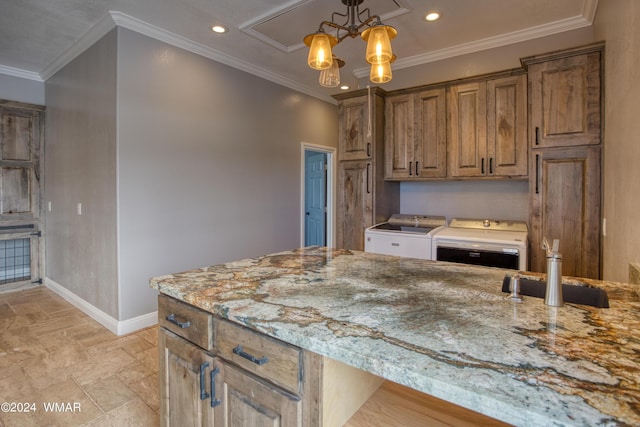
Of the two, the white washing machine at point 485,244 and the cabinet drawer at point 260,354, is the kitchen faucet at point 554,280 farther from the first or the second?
the white washing machine at point 485,244

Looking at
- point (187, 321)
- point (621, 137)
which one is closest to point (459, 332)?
point (187, 321)

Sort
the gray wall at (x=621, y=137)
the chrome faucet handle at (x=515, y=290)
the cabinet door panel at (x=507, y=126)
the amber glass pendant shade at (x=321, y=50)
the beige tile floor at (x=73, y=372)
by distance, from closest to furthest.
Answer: the chrome faucet handle at (x=515, y=290) < the gray wall at (x=621, y=137) < the amber glass pendant shade at (x=321, y=50) < the beige tile floor at (x=73, y=372) < the cabinet door panel at (x=507, y=126)

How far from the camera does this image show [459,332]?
0.89 meters

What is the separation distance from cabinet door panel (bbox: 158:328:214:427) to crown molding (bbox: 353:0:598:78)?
142 inches

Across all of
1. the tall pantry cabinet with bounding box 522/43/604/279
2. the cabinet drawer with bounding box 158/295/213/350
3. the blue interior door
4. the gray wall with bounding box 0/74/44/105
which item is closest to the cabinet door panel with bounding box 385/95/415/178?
the tall pantry cabinet with bounding box 522/43/604/279

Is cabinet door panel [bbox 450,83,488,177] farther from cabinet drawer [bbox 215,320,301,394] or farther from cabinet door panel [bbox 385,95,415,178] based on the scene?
cabinet drawer [bbox 215,320,301,394]

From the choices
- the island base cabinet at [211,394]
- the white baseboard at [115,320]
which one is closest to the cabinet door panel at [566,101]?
the island base cabinet at [211,394]

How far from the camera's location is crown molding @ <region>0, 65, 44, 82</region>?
4059 mm

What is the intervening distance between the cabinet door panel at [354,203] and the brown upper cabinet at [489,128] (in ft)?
2.85

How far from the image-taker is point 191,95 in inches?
134

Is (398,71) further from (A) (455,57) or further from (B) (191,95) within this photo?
(B) (191,95)

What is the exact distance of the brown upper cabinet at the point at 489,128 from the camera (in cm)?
292

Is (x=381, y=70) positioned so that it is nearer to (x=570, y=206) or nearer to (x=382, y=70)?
(x=382, y=70)

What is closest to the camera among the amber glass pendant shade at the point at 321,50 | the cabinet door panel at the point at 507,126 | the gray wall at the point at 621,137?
the gray wall at the point at 621,137
